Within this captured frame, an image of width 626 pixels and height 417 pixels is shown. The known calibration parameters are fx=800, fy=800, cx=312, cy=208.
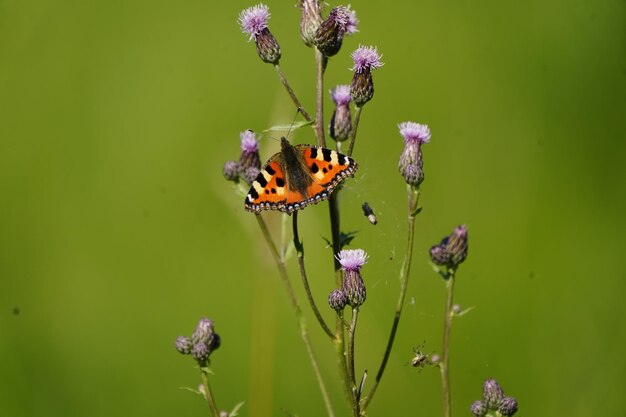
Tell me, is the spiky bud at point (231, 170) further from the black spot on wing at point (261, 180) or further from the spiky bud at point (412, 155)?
the spiky bud at point (412, 155)

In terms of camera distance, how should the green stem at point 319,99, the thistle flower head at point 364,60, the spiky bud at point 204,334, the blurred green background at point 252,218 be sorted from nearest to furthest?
the green stem at point 319,99 < the thistle flower head at point 364,60 < the spiky bud at point 204,334 < the blurred green background at point 252,218

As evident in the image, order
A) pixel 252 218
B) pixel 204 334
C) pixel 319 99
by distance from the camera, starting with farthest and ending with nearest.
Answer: pixel 252 218, pixel 204 334, pixel 319 99

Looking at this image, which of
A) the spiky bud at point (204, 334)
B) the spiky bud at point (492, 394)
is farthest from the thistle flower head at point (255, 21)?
the spiky bud at point (492, 394)

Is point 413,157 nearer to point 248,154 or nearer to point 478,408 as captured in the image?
point 248,154

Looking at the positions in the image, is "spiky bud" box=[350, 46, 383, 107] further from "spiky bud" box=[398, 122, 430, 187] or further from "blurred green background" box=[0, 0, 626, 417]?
"blurred green background" box=[0, 0, 626, 417]

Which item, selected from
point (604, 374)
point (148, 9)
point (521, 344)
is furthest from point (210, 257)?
point (604, 374)

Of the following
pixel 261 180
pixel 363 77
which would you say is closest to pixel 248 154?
pixel 261 180

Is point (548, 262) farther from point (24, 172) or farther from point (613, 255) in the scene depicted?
point (24, 172)
